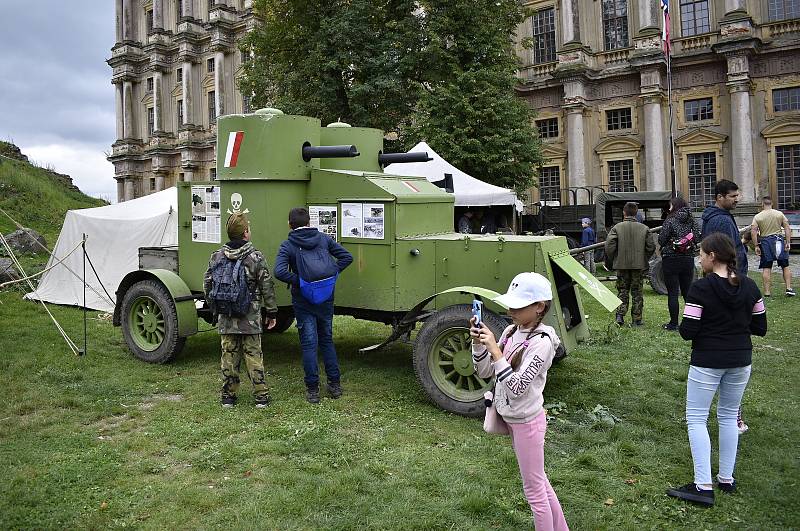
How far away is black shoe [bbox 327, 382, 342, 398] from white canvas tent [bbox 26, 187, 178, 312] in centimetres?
784

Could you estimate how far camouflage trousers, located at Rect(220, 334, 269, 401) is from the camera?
647 centimetres

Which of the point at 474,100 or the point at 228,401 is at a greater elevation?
the point at 474,100

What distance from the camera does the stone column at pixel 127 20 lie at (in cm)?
5956

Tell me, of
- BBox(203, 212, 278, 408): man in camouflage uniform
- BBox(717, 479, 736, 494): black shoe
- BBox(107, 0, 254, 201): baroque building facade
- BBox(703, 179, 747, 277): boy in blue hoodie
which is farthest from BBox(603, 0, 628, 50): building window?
BBox(717, 479, 736, 494): black shoe

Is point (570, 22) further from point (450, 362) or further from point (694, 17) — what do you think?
point (450, 362)

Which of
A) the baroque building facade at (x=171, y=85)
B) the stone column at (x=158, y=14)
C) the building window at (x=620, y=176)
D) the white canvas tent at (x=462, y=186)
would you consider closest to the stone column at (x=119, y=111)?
the baroque building facade at (x=171, y=85)

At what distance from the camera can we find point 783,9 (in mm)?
28516

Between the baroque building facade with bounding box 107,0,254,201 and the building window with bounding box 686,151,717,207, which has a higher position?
the baroque building facade with bounding box 107,0,254,201

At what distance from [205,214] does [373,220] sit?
7.32 ft

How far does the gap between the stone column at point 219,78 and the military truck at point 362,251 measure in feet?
149

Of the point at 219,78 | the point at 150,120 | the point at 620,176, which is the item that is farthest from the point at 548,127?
the point at 150,120

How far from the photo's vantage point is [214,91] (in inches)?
2085

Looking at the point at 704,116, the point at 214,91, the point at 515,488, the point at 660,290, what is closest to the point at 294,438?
the point at 515,488

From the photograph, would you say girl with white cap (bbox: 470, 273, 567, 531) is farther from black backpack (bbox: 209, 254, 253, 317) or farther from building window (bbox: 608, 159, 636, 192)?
building window (bbox: 608, 159, 636, 192)
